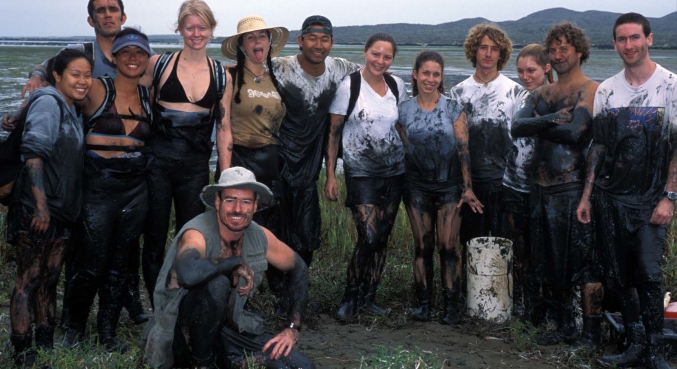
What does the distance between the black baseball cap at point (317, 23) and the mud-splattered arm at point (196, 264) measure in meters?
2.14

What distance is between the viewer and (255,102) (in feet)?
18.9

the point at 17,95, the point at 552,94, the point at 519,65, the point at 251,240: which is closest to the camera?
the point at 251,240

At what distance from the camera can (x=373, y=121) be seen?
5.88 m

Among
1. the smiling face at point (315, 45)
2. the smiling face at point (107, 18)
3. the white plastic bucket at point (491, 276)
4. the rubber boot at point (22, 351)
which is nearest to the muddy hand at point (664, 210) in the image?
the white plastic bucket at point (491, 276)

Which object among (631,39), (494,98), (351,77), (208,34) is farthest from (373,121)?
(631,39)

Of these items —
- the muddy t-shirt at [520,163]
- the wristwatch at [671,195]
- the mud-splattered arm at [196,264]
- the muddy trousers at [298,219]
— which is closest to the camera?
the mud-splattered arm at [196,264]

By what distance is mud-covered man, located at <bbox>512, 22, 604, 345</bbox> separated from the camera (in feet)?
17.4

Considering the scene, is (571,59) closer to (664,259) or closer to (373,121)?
(373,121)

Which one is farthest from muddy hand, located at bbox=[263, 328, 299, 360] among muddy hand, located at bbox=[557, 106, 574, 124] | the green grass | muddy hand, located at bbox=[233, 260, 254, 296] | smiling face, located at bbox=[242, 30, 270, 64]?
muddy hand, located at bbox=[557, 106, 574, 124]

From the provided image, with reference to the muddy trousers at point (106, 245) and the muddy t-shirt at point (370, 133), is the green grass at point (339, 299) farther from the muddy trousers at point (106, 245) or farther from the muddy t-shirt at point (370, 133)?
the muddy t-shirt at point (370, 133)

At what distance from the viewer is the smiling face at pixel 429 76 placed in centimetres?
584

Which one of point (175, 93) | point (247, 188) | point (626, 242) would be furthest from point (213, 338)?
point (626, 242)

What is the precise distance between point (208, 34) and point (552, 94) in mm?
2409

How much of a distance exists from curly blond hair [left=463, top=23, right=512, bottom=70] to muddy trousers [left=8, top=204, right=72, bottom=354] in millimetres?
3329
